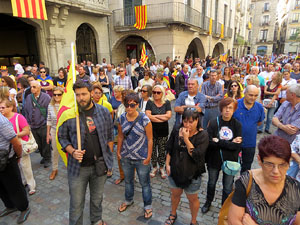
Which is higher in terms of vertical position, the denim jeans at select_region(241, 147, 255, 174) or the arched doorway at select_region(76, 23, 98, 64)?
the arched doorway at select_region(76, 23, 98, 64)

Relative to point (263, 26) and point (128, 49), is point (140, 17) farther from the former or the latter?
point (263, 26)

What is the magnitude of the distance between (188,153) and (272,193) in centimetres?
99

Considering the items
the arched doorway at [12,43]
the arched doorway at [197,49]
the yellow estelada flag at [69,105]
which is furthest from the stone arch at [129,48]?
the yellow estelada flag at [69,105]

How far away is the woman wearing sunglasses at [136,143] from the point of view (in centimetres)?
283

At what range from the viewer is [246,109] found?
3209mm

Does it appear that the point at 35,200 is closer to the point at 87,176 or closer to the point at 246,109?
the point at 87,176

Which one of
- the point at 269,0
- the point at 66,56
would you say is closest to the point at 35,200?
the point at 66,56

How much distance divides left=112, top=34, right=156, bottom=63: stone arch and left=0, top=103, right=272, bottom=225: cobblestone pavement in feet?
39.9

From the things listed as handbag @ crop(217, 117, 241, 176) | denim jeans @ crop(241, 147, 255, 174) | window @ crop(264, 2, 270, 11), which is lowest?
denim jeans @ crop(241, 147, 255, 174)

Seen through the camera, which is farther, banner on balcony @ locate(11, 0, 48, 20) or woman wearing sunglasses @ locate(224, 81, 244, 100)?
banner on balcony @ locate(11, 0, 48, 20)

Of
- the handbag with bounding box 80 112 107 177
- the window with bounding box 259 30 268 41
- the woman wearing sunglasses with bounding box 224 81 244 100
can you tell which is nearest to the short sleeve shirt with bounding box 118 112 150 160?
the handbag with bounding box 80 112 107 177

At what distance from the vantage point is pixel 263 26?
4969 centimetres

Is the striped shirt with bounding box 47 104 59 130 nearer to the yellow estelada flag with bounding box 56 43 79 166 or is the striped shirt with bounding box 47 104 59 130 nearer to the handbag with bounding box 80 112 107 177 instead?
the yellow estelada flag with bounding box 56 43 79 166

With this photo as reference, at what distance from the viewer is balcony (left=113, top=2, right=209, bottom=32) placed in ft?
43.0
